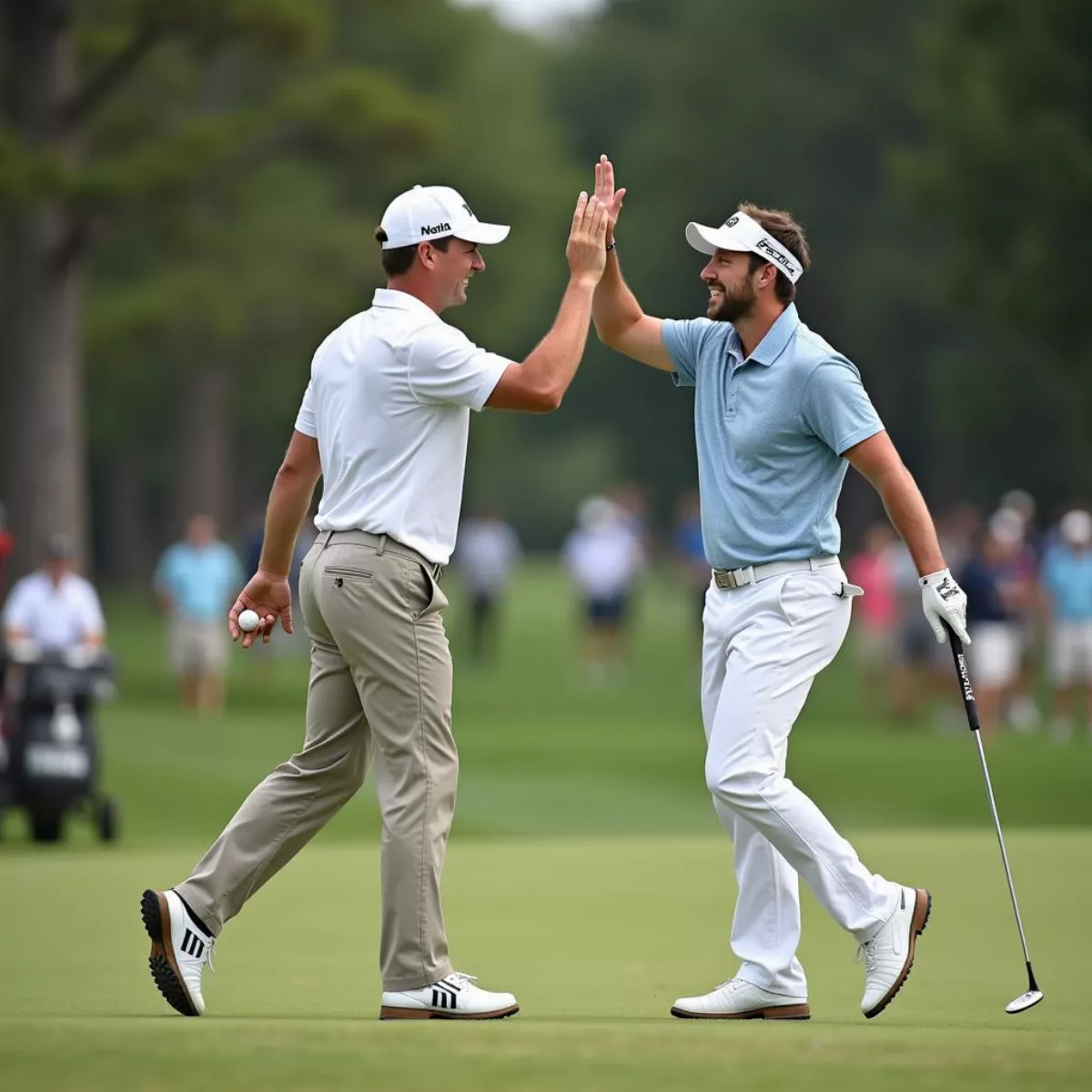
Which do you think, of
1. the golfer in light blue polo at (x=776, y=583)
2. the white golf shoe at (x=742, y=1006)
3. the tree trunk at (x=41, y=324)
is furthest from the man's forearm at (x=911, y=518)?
the tree trunk at (x=41, y=324)

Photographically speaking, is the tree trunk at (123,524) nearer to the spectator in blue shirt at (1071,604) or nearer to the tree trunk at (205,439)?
the tree trunk at (205,439)

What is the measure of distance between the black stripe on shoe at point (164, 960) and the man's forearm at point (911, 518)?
2.33m

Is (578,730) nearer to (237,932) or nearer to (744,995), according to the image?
(237,932)

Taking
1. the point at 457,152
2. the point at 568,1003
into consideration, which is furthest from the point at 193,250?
the point at 568,1003

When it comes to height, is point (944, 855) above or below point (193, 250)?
below

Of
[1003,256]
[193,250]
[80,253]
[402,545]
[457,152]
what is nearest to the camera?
[402,545]

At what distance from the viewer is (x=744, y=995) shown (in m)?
6.59

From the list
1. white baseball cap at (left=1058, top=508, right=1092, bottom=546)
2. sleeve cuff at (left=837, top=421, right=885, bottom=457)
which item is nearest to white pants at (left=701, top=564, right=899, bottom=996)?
sleeve cuff at (left=837, top=421, right=885, bottom=457)

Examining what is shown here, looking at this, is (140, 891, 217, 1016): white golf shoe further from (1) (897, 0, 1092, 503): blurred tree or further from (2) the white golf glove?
(1) (897, 0, 1092, 503): blurred tree

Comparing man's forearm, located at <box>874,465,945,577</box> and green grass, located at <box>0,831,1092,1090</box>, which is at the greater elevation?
man's forearm, located at <box>874,465,945,577</box>

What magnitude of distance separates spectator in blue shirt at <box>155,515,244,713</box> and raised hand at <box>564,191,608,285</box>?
1761 centimetres

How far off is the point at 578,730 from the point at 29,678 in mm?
9521

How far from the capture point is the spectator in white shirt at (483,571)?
32.1 metres

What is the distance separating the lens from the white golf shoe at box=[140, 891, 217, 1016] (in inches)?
248
